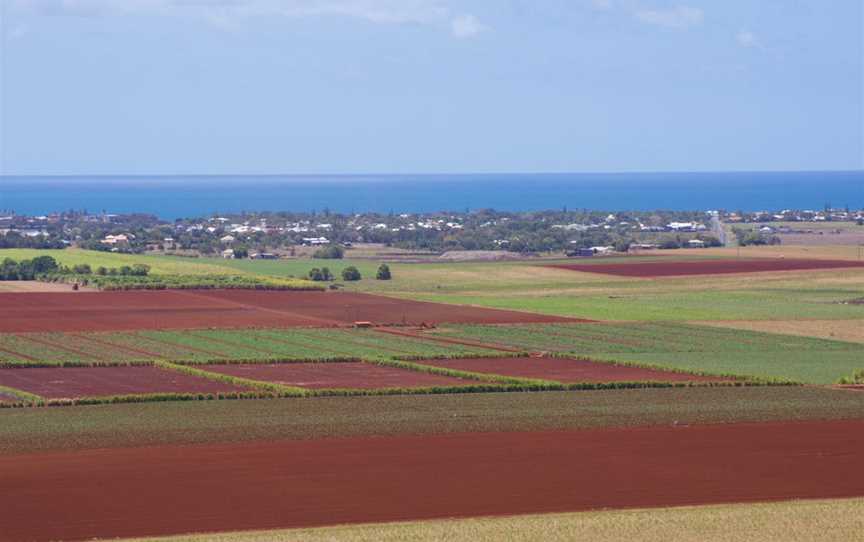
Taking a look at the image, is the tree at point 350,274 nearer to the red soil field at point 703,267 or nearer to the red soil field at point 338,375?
the red soil field at point 703,267

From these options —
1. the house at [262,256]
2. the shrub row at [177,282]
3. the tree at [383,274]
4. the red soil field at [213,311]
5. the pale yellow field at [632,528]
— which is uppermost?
the pale yellow field at [632,528]

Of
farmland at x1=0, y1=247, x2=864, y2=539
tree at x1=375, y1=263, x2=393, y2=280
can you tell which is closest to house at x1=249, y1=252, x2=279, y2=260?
tree at x1=375, y1=263, x2=393, y2=280

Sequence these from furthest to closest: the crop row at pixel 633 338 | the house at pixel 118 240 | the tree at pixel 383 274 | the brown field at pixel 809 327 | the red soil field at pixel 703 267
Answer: the house at pixel 118 240 → the red soil field at pixel 703 267 → the tree at pixel 383 274 → the brown field at pixel 809 327 → the crop row at pixel 633 338

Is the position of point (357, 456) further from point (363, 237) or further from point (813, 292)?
point (363, 237)

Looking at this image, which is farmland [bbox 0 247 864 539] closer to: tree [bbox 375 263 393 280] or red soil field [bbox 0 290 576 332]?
red soil field [bbox 0 290 576 332]

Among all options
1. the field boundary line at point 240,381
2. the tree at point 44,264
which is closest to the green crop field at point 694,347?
the field boundary line at point 240,381

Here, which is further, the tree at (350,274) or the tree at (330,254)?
the tree at (330,254)
